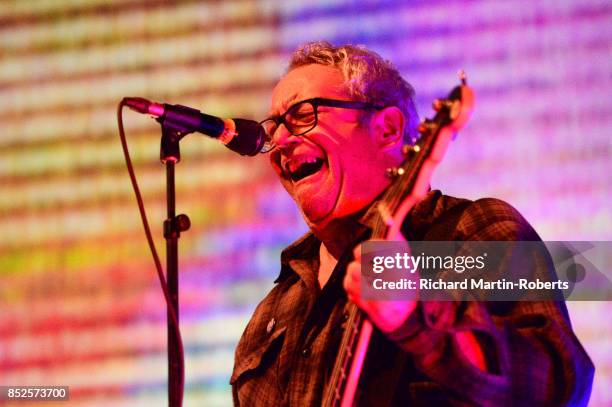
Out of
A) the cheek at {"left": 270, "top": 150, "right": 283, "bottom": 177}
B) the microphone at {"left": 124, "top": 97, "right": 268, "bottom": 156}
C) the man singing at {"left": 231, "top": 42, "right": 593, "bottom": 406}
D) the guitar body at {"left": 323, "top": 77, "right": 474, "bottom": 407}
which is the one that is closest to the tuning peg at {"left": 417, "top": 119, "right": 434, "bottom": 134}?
the guitar body at {"left": 323, "top": 77, "right": 474, "bottom": 407}

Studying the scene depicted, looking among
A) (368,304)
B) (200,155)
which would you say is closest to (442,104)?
(368,304)

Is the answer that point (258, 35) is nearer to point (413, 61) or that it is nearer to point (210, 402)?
point (413, 61)

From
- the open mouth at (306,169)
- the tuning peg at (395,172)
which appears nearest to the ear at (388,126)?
the open mouth at (306,169)

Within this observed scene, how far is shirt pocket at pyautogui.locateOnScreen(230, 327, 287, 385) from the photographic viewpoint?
193cm

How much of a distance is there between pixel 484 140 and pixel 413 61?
34 centimetres

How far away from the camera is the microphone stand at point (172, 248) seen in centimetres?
154

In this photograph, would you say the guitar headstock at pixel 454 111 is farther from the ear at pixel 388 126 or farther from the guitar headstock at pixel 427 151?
the ear at pixel 388 126

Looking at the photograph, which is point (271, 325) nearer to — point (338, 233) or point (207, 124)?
point (338, 233)

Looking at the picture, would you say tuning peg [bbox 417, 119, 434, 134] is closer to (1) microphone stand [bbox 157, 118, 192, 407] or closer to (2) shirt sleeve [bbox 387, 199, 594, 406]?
(2) shirt sleeve [bbox 387, 199, 594, 406]

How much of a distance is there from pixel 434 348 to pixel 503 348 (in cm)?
14

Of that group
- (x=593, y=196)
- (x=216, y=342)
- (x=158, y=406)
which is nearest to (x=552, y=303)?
(x=593, y=196)

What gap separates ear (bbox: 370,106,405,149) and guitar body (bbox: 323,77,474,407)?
0.63m

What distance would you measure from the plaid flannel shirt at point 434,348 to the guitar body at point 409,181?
8cm

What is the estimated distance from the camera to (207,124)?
1644 mm
